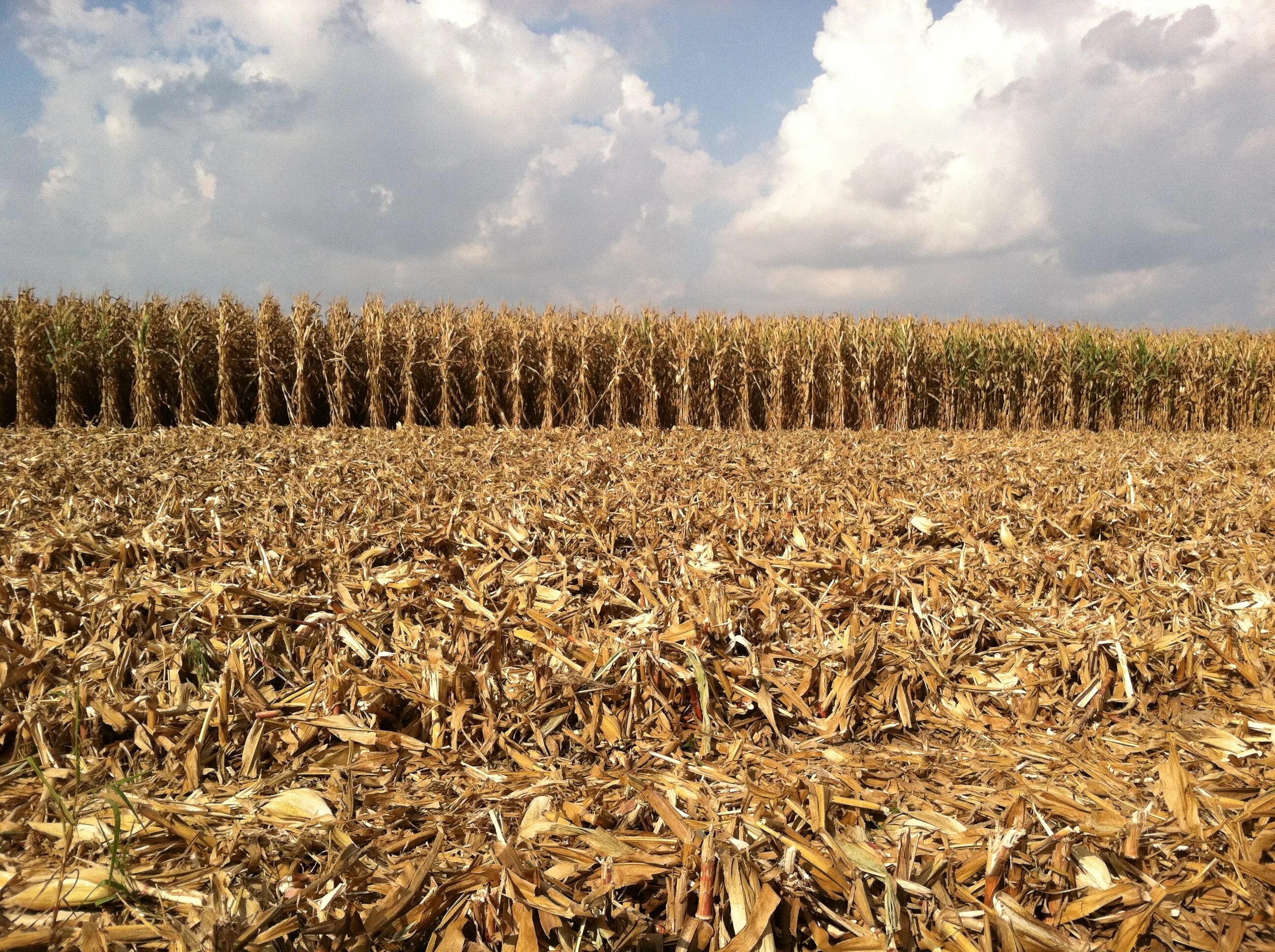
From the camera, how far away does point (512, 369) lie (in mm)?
12828

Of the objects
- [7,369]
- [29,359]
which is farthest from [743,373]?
[7,369]

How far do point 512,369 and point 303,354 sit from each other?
3210 mm

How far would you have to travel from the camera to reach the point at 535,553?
333 centimetres

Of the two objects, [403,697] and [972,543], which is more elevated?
[972,543]

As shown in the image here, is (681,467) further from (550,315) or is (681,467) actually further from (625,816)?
(550,315)

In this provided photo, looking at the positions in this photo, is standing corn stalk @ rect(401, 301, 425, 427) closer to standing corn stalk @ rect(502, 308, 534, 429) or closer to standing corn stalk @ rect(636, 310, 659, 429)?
standing corn stalk @ rect(502, 308, 534, 429)

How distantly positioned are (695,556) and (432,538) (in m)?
1.14

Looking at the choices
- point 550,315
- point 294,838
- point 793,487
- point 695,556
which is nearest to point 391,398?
point 550,315

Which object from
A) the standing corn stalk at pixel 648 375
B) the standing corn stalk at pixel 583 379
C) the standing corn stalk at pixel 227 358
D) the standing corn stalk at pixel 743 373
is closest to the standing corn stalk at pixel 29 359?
the standing corn stalk at pixel 227 358

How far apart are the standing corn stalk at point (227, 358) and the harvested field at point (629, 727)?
8.71m

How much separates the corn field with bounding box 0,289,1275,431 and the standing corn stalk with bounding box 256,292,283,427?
0.03 metres

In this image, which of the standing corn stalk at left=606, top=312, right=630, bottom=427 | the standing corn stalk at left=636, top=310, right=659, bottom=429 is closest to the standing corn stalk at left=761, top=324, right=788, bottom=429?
the standing corn stalk at left=636, top=310, right=659, bottom=429

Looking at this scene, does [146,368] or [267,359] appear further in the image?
[267,359]

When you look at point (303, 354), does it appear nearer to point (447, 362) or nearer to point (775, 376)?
point (447, 362)
